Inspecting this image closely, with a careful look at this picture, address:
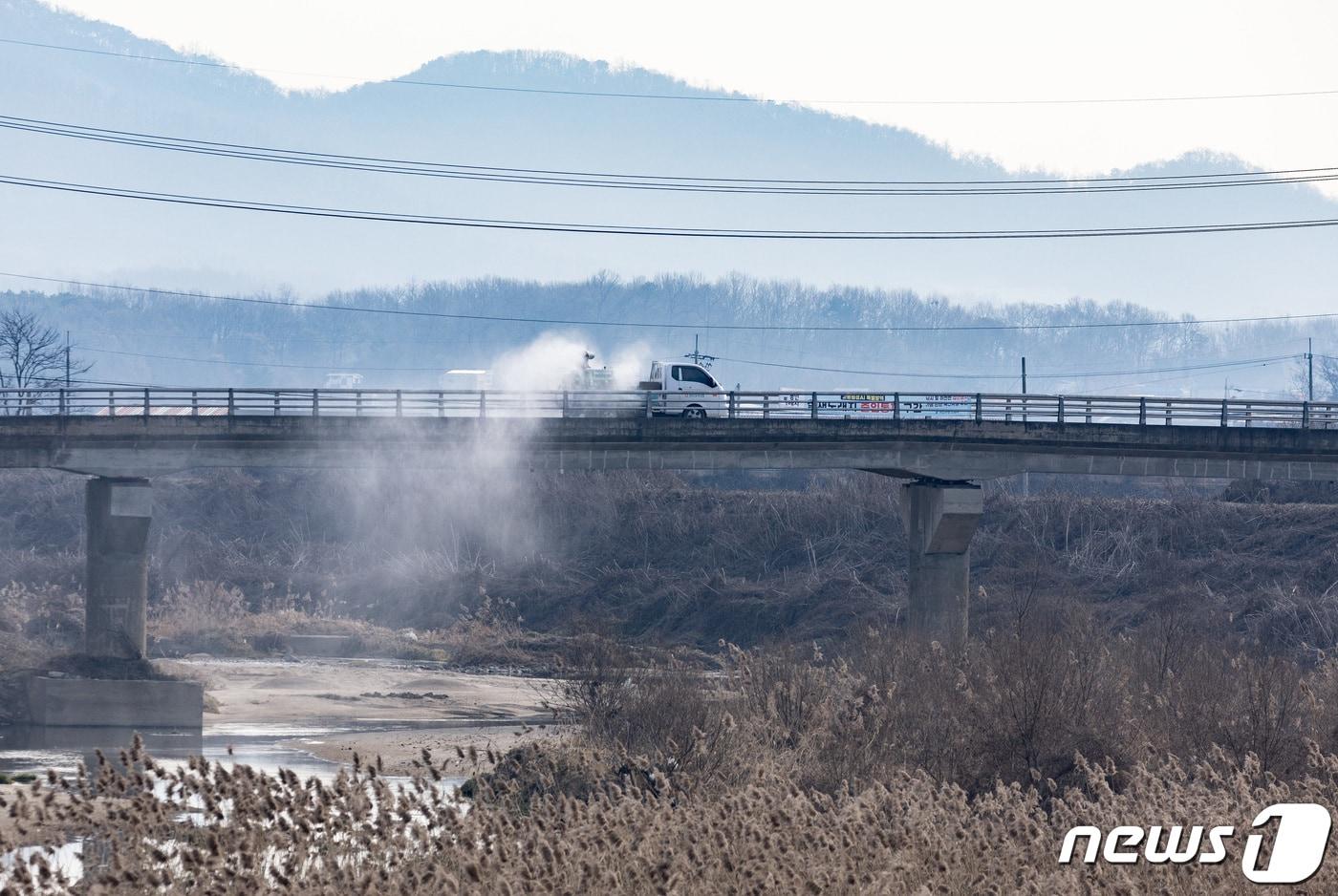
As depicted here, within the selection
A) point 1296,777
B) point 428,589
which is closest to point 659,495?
point 428,589

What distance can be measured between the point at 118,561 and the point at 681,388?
1881 cm

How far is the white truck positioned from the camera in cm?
5035

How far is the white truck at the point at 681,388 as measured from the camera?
50347 millimetres

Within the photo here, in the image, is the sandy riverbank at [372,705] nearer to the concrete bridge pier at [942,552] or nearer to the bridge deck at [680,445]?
the bridge deck at [680,445]

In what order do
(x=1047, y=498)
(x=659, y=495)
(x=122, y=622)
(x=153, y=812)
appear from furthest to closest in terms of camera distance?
(x=659, y=495) → (x=1047, y=498) → (x=122, y=622) → (x=153, y=812)

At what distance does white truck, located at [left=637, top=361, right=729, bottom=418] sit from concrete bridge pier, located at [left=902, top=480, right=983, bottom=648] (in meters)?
7.38

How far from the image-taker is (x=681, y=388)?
53.1 m

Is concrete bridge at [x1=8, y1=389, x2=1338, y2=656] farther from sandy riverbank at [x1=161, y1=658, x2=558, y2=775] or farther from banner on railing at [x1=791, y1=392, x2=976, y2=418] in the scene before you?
sandy riverbank at [x1=161, y1=658, x2=558, y2=775]

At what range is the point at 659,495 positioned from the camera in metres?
86.7

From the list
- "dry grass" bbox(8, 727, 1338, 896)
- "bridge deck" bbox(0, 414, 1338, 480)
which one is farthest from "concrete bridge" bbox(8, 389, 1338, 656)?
"dry grass" bbox(8, 727, 1338, 896)

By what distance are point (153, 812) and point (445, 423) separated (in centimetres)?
3625

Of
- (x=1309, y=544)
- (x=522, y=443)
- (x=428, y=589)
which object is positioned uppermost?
(x=522, y=443)

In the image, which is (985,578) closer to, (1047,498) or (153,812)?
(1047,498)

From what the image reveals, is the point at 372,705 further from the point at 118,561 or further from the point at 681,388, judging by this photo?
the point at 681,388
